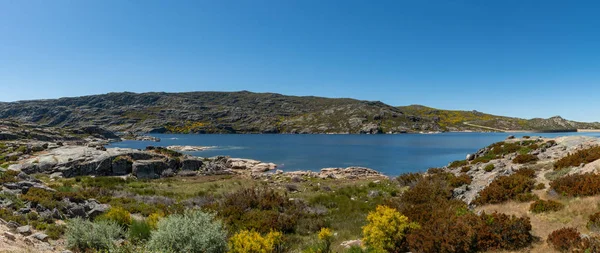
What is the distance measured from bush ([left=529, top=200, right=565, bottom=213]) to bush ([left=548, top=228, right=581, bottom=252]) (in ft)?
11.5

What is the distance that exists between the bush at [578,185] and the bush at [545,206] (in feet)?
5.45

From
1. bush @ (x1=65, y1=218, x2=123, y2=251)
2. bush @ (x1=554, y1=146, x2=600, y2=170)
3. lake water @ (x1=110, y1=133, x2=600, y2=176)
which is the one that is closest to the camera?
bush @ (x1=65, y1=218, x2=123, y2=251)

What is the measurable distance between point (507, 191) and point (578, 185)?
291 centimetres

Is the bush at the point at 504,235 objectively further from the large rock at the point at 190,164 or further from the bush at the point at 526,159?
the large rock at the point at 190,164

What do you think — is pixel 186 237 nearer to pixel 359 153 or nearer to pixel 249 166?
pixel 249 166

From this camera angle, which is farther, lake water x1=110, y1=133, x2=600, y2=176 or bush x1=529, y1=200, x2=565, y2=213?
lake water x1=110, y1=133, x2=600, y2=176

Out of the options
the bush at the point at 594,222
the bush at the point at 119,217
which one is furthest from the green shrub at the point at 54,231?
the bush at the point at 594,222

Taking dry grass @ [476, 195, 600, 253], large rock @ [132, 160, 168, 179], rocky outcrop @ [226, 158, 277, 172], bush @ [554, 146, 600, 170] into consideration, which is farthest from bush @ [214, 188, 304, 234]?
rocky outcrop @ [226, 158, 277, 172]

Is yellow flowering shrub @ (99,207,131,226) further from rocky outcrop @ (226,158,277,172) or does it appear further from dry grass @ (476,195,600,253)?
rocky outcrop @ (226,158,277,172)

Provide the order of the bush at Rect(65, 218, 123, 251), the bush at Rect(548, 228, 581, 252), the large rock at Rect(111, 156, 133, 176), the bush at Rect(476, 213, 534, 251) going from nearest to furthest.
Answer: the bush at Rect(548, 228, 581, 252) → the bush at Rect(476, 213, 534, 251) → the bush at Rect(65, 218, 123, 251) → the large rock at Rect(111, 156, 133, 176)

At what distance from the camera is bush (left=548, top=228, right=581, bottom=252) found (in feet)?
28.0

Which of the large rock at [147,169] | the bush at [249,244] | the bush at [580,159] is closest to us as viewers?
the bush at [249,244]

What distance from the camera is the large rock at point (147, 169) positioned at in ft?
140

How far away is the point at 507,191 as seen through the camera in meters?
15.5
